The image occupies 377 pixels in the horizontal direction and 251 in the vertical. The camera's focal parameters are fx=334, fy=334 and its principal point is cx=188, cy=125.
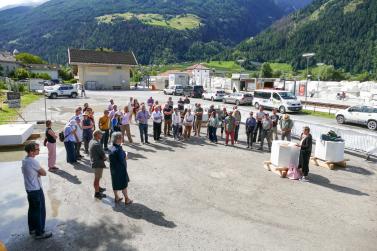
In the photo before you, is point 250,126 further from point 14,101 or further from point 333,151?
point 14,101

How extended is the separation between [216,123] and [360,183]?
21.7ft

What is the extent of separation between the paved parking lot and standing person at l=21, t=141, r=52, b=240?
250 mm

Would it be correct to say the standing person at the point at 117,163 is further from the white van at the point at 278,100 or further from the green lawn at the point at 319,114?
the green lawn at the point at 319,114

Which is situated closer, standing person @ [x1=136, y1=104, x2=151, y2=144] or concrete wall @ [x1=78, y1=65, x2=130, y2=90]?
standing person @ [x1=136, y1=104, x2=151, y2=144]

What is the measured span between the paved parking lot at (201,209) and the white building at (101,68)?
45609 mm

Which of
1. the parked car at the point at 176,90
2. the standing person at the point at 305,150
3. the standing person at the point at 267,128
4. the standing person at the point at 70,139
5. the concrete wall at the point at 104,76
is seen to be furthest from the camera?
the concrete wall at the point at 104,76

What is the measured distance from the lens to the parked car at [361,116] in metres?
22.1

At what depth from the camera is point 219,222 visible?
730 cm

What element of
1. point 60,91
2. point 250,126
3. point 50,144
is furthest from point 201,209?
point 60,91

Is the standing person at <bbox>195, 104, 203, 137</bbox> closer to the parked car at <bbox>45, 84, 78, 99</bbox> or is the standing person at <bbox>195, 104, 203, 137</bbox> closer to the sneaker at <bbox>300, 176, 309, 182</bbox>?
the sneaker at <bbox>300, 176, 309, 182</bbox>

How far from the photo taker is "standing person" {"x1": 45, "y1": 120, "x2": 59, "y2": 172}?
10219 millimetres

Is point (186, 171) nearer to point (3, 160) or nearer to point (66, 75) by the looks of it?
point (3, 160)

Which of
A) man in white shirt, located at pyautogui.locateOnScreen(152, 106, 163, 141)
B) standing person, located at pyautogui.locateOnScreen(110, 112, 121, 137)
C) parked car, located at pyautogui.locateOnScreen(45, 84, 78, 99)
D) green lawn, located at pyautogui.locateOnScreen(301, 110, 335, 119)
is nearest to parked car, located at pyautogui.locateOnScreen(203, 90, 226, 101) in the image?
green lawn, located at pyautogui.locateOnScreen(301, 110, 335, 119)

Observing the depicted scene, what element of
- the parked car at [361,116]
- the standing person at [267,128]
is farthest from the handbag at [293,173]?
the parked car at [361,116]
